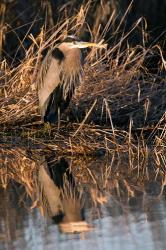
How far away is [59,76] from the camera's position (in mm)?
7566

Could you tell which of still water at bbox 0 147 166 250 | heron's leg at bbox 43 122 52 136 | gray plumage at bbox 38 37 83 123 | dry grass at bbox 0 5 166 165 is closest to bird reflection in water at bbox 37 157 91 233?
still water at bbox 0 147 166 250

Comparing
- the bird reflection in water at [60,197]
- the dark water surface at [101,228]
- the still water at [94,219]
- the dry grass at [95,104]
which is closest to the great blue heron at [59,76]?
the dry grass at [95,104]

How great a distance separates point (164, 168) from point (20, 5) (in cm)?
540

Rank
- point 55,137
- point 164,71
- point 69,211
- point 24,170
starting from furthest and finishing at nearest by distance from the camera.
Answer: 1. point 164,71
2. point 55,137
3. point 24,170
4. point 69,211

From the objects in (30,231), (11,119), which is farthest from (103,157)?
(30,231)

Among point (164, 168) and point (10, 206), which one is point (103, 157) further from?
point (10, 206)

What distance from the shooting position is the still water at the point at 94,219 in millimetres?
4484

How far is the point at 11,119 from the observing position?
24.8 feet

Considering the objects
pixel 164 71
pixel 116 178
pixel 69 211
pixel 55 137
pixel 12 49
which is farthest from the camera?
pixel 12 49

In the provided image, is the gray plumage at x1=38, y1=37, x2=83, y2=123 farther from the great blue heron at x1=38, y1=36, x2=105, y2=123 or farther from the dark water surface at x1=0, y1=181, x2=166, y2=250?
the dark water surface at x1=0, y1=181, x2=166, y2=250

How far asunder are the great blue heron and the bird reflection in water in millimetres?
894

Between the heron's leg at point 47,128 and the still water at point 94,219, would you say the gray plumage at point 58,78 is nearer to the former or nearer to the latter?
the heron's leg at point 47,128

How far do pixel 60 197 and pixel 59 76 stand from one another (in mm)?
2221

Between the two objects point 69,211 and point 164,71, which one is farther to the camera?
point 164,71
